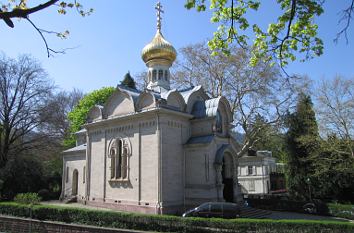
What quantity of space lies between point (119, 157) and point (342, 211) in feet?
53.0

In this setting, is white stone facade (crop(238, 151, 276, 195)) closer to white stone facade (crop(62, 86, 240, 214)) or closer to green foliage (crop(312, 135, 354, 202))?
green foliage (crop(312, 135, 354, 202))

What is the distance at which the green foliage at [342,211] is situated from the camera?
2295cm

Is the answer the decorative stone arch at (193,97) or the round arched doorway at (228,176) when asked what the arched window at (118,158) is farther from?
the round arched doorway at (228,176)

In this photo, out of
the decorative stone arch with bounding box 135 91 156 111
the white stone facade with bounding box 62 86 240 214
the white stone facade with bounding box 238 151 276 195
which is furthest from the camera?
the white stone facade with bounding box 238 151 276 195

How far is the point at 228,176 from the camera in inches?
875

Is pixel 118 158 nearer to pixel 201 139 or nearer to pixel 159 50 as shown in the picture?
pixel 201 139

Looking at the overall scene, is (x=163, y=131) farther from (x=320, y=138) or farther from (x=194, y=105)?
(x=320, y=138)

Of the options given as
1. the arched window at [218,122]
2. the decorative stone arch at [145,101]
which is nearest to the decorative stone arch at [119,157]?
the decorative stone arch at [145,101]

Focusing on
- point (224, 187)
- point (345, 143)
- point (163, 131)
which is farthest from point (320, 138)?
point (163, 131)

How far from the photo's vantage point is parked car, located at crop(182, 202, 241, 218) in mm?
17016

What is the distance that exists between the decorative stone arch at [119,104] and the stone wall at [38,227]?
912cm

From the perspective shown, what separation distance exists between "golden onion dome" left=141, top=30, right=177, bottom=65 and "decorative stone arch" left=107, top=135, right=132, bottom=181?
7.32 metres

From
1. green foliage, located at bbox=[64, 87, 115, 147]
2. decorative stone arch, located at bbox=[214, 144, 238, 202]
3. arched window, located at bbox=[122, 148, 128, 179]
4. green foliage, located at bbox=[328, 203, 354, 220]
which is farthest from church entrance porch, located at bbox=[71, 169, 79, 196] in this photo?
green foliage, located at bbox=[328, 203, 354, 220]

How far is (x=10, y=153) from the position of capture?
107 ft
